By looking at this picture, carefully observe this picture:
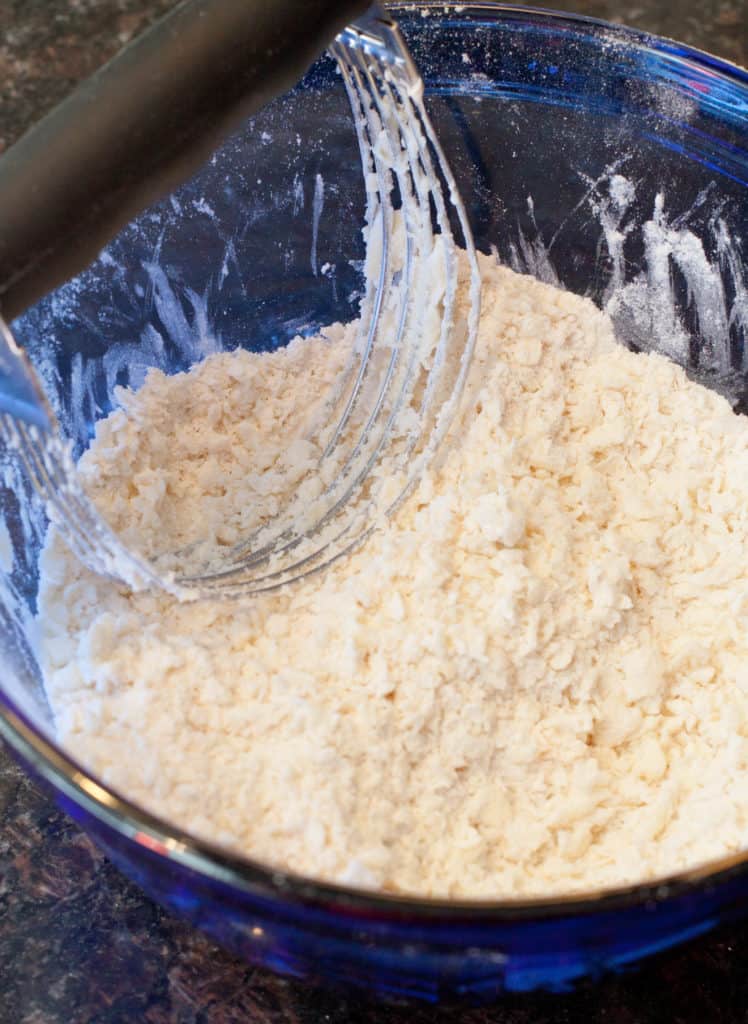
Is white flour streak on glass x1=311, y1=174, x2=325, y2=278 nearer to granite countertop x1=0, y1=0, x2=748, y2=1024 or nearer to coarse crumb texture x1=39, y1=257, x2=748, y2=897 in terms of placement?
coarse crumb texture x1=39, y1=257, x2=748, y2=897

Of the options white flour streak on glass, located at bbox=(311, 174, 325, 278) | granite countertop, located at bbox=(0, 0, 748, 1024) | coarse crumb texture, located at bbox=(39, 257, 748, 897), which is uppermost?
white flour streak on glass, located at bbox=(311, 174, 325, 278)

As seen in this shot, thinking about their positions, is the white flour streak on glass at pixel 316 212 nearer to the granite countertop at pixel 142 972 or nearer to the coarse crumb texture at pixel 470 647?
the coarse crumb texture at pixel 470 647

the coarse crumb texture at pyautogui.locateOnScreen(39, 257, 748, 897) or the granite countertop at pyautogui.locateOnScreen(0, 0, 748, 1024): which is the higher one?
the coarse crumb texture at pyautogui.locateOnScreen(39, 257, 748, 897)

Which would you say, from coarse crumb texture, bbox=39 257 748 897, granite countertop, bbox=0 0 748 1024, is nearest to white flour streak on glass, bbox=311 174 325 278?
coarse crumb texture, bbox=39 257 748 897

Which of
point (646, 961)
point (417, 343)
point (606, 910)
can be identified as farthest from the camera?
point (417, 343)

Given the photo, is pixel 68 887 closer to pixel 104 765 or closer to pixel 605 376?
pixel 104 765

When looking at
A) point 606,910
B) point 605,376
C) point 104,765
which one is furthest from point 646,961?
point 605,376

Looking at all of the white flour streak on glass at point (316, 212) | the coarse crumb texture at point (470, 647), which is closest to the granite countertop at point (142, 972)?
the coarse crumb texture at point (470, 647)

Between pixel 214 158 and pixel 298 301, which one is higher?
pixel 214 158
